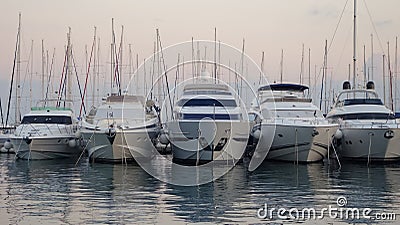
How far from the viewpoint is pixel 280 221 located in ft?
51.0

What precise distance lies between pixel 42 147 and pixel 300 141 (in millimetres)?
15810

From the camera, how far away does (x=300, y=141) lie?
32625mm

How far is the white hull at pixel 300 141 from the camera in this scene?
106 feet

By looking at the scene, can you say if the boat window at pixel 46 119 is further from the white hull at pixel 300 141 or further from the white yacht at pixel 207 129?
the white hull at pixel 300 141

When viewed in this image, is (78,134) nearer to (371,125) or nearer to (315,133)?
(315,133)

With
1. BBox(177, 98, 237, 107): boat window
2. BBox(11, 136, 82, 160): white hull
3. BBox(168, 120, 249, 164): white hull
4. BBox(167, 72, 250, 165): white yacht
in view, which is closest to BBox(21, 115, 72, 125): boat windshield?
BBox(11, 136, 82, 160): white hull

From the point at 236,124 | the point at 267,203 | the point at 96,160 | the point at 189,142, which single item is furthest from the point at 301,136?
the point at 267,203

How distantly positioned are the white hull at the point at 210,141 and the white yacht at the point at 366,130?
258 inches

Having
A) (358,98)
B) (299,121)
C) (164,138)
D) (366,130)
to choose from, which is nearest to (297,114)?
(299,121)

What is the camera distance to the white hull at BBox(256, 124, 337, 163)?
32.3 metres

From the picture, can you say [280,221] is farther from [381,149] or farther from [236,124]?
[381,149]

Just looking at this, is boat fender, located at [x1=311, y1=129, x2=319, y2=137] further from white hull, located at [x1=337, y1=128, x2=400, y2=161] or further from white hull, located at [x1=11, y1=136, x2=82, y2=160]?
white hull, located at [x1=11, y1=136, x2=82, y2=160]

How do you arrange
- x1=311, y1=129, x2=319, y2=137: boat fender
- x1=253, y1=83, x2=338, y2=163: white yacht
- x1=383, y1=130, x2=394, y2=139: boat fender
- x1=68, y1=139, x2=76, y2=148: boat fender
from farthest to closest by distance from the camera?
x1=68, y1=139, x2=76, y2=148: boat fender
x1=383, y1=130, x2=394, y2=139: boat fender
x1=253, y1=83, x2=338, y2=163: white yacht
x1=311, y1=129, x2=319, y2=137: boat fender

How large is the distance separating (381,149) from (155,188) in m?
16.4
